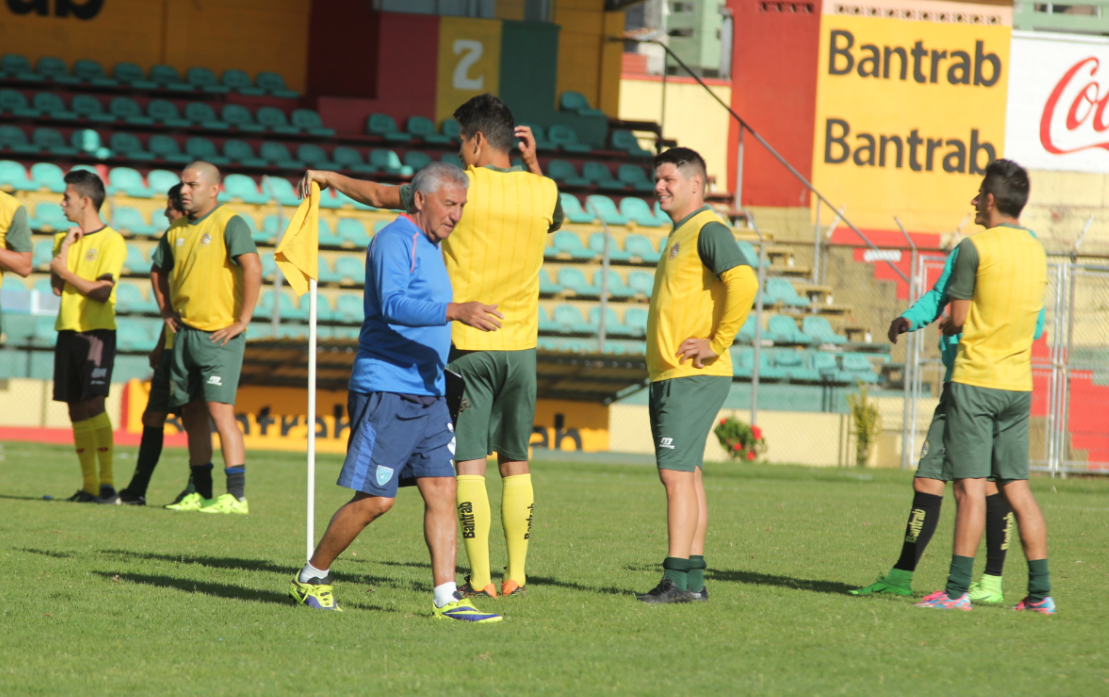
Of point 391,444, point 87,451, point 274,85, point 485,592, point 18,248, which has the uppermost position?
point 274,85

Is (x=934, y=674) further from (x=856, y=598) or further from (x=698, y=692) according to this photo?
(x=856, y=598)

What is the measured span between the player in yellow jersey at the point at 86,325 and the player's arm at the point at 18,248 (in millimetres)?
945

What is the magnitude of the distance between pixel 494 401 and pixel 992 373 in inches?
86.5

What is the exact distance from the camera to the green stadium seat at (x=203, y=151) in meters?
22.0

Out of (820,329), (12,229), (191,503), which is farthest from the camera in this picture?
(820,329)

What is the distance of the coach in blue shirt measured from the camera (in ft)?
15.5

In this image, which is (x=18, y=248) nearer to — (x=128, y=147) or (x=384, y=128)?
(x=128, y=147)

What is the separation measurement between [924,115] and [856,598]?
76.9 feet

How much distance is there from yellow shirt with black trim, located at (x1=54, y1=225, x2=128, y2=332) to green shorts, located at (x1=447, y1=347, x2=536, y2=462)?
4364mm

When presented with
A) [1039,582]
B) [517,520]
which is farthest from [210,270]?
[1039,582]

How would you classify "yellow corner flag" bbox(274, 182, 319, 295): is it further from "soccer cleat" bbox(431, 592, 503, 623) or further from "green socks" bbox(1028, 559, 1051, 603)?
"green socks" bbox(1028, 559, 1051, 603)

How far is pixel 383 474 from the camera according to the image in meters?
4.73

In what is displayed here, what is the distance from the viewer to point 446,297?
4.82m

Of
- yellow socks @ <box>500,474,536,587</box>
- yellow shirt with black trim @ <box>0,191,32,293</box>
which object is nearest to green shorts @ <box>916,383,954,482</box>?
yellow socks @ <box>500,474,536,587</box>
